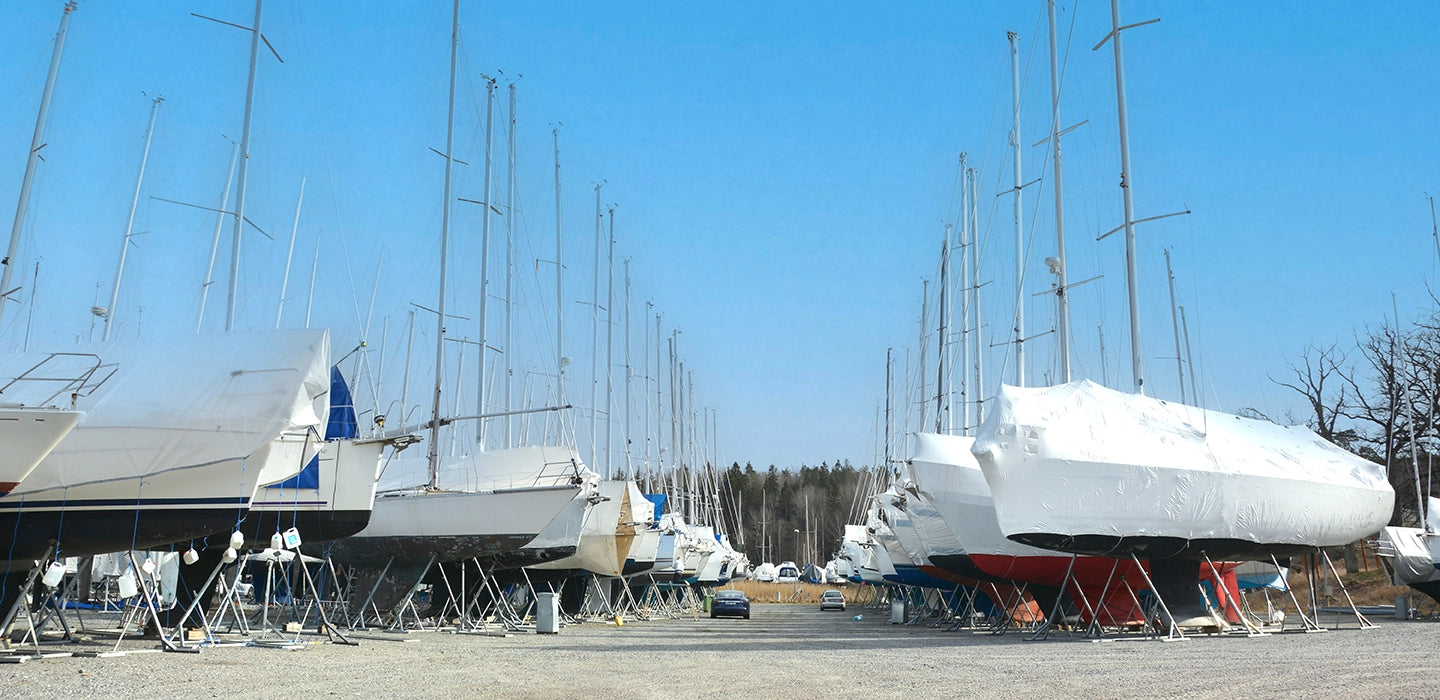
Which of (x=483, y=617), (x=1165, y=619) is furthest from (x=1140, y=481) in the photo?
(x=483, y=617)

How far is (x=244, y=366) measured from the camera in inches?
591

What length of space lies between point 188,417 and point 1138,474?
14.8 meters

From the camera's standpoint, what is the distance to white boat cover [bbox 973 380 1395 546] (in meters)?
18.9

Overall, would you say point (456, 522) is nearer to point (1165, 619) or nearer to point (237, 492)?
point (237, 492)

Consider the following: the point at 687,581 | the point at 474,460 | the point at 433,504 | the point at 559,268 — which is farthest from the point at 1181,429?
the point at 687,581

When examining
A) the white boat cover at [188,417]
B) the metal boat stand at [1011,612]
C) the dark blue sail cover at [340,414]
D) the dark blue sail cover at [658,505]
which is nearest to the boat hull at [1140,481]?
the metal boat stand at [1011,612]

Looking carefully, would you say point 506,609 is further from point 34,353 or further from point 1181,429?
point 1181,429

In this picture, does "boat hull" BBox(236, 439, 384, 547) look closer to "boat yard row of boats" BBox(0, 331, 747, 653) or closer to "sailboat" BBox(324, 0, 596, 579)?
"boat yard row of boats" BBox(0, 331, 747, 653)

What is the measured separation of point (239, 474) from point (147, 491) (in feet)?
4.05

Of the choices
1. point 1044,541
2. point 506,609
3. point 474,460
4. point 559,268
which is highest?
point 559,268

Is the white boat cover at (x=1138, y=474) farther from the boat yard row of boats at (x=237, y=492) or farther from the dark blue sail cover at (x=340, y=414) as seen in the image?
the dark blue sail cover at (x=340, y=414)

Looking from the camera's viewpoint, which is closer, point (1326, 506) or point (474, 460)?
point (1326, 506)

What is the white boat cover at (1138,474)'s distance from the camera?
18938 millimetres

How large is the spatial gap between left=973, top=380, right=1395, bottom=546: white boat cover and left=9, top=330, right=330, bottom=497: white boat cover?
11.0 meters
